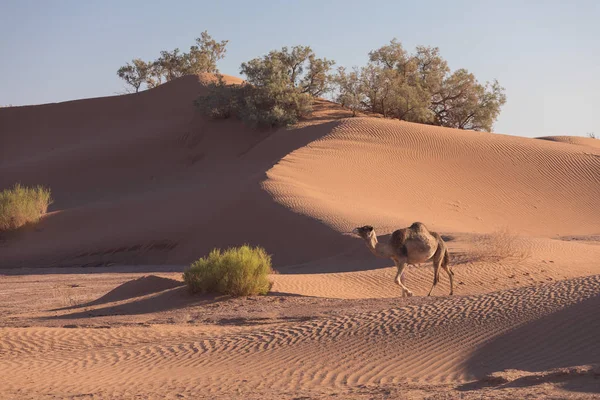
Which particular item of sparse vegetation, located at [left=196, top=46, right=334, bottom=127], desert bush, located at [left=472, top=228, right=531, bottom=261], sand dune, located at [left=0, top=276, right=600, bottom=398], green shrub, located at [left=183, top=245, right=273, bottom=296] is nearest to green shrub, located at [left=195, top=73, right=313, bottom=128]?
sparse vegetation, located at [left=196, top=46, right=334, bottom=127]

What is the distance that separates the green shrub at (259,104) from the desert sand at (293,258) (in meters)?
0.75

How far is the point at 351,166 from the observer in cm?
3378

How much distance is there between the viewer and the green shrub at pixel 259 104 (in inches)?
1591

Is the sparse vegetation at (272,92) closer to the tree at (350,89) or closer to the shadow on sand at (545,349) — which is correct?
the tree at (350,89)

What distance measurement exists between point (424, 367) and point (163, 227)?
804 inches

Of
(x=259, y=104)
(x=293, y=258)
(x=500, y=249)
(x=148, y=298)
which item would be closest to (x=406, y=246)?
(x=148, y=298)

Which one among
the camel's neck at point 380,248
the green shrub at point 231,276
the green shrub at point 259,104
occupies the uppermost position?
the green shrub at point 259,104

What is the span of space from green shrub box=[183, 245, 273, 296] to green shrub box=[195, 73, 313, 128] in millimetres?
23973

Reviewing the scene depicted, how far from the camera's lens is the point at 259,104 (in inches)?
1620

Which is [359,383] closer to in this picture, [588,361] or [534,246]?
[588,361]

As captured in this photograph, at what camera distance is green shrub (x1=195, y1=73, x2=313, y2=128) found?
4041cm

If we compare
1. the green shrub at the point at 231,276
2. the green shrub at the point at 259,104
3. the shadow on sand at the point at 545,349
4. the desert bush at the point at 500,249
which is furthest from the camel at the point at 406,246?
the green shrub at the point at 259,104

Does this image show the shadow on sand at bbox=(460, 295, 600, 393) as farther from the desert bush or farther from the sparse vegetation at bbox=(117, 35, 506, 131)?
the sparse vegetation at bbox=(117, 35, 506, 131)

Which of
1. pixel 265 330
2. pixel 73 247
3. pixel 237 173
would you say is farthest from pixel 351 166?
Result: pixel 265 330
